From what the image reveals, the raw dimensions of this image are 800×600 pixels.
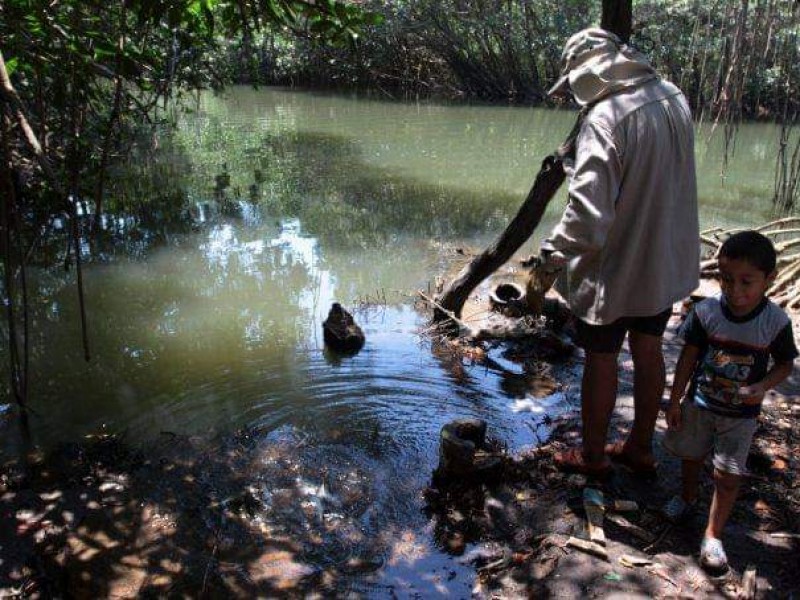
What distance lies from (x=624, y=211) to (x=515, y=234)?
90.0 inches

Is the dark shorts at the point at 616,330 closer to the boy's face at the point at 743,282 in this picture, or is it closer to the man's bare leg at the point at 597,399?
the man's bare leg at the point at 597,399

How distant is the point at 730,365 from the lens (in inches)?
92.7

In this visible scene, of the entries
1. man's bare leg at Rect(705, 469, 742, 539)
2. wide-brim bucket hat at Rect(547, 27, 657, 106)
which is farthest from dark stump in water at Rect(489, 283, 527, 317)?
man's bare leg at Rect(705, 469, 742, 539)

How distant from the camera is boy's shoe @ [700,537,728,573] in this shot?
237 cm

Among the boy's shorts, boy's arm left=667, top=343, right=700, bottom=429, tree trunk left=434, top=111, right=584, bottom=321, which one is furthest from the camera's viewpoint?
tree trunk left=434, top=111, right=584, bottom=321

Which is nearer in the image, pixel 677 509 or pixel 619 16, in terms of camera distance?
pixel 677 509

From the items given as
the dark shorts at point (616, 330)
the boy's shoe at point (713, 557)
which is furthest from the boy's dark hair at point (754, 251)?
the boy's shoe at point (713, 557)

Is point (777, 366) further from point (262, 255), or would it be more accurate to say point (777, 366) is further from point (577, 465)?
point (262, 255)

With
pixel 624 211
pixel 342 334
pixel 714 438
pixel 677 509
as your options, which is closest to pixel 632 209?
pixel 624 211

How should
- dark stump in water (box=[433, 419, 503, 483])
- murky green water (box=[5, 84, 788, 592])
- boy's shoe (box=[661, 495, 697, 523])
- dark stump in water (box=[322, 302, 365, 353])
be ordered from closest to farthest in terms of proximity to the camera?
1. boy's shoe (box=[661, 495, 697, 523])
2. dark stump in water (box=[433, 419, 503, 483])
3. murky green water (box=[5, 84, 788, 592])
4. dark stump in water (box=[322, 302, 365, 353])

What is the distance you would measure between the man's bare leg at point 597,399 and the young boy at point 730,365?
0.30 metres

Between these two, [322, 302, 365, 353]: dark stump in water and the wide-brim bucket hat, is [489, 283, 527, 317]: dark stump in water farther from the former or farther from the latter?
the wide-brim bucket hat

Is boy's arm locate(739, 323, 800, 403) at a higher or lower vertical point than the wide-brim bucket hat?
lower

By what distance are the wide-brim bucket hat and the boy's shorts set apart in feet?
4.00
